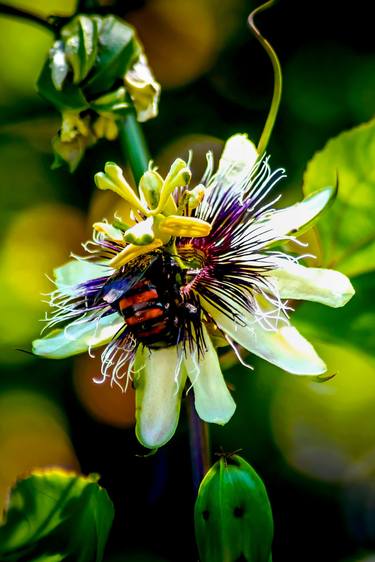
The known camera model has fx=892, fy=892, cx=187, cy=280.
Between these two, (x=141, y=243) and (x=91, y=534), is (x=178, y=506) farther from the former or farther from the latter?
(x=141, y=243)

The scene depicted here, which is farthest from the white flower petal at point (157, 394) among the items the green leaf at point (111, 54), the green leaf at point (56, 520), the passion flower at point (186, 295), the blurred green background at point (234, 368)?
the blurred green background at point (234, 368)

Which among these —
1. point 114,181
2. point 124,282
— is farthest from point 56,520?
point 114,181

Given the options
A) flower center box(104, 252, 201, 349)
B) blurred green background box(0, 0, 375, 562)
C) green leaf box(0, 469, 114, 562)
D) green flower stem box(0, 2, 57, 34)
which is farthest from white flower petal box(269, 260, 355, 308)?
blurred green background box(0, 0, 375, 562)

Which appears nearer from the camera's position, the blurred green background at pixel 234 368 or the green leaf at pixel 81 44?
the green leaf at pixel 81 44

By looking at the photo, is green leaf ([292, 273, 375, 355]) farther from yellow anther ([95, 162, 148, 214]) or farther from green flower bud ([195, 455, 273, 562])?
green flower bud ([195, 455, 273, 562])

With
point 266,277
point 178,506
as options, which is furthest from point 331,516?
point 266,277

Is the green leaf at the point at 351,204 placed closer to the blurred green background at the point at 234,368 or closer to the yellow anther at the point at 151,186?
the yellow anther at the point at 151,186

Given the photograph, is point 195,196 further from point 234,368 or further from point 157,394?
point 234,368
